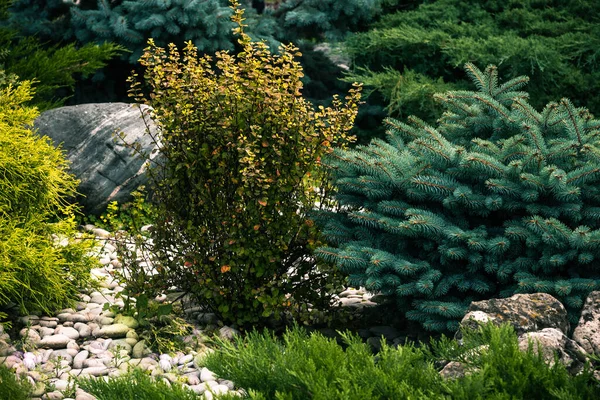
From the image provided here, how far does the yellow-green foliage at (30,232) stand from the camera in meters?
4.00

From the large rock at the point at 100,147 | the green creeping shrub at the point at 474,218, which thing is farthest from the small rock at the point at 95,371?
the large rock at the point at 100,147

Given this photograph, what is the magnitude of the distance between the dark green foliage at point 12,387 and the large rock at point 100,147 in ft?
9.31

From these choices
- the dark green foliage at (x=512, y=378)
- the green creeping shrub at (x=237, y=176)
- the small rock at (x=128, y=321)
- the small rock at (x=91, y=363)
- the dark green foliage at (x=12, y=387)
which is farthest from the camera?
the small rock at (x=128, y=321)

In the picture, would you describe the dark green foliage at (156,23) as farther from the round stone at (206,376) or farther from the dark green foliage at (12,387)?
the dark green foliage at (12,387)

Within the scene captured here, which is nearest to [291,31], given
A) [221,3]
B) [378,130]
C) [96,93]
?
[221,3]

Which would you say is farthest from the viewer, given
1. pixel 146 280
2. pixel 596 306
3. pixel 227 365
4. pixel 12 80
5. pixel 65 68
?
pixel 65 68

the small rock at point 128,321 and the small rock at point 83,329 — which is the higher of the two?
the small rock at point 128,321

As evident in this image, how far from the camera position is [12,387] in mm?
3137

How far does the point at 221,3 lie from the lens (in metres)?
8.11

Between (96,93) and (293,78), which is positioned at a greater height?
(293,78)

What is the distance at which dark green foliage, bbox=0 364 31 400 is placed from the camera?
123 inches

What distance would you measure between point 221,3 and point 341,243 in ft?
15.9

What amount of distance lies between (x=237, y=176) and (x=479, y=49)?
3.58 meters

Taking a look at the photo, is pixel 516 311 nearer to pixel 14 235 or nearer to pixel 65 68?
pixel 14 235
